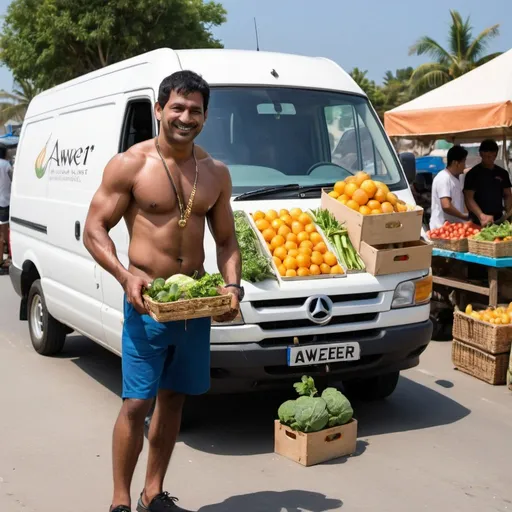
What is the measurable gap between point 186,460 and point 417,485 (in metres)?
1.47

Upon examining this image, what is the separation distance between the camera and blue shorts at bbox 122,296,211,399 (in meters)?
4.16

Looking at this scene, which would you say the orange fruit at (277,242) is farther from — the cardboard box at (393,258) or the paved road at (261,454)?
the paved road at (261,454)

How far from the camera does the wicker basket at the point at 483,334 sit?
24.5ft

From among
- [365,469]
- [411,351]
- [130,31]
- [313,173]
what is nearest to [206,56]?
[313,173]

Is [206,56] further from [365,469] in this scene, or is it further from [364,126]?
[365,469]

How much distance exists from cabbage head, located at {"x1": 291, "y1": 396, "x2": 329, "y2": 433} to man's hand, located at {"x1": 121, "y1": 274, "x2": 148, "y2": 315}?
6.04ft

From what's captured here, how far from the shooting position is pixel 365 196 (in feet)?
20.1

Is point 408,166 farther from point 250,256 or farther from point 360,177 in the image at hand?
point 250,256

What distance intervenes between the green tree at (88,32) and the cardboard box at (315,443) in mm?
32549

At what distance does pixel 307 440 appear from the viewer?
213 inches

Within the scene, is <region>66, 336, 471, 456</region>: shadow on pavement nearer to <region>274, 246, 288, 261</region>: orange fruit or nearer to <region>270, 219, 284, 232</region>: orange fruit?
<region>274, 246, 288, 261</region>: orange fruit

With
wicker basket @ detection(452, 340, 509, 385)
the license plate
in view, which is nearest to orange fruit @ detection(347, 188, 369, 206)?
the license plate

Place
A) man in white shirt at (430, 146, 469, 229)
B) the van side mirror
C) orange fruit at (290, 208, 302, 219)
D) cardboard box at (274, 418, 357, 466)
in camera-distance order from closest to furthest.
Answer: cardboard box at (274, 418, 357, 466), orange fruit at (290, 208, 302, 219), the van side mirror, man in white shirt at (430, 146, 469, 229)

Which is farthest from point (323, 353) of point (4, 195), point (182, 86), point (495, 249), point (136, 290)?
point (4, 195)
